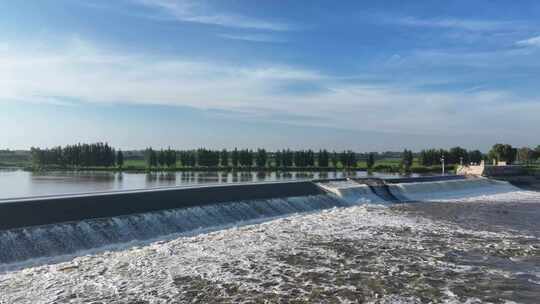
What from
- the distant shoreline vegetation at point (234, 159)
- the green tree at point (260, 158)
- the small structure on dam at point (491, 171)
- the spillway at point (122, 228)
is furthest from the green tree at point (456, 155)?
the spillway at point (122, 228)

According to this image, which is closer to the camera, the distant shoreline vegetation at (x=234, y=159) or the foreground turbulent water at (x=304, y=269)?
the foreground turbulent water at (x=304, y=269)

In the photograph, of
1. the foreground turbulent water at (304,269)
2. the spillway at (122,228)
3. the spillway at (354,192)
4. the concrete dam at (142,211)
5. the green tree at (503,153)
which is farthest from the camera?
the green tree at (503,153)

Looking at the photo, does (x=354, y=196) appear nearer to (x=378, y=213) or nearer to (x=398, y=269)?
(x=378, y=213)

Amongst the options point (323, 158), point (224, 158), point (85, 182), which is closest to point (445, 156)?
point (323, 158)

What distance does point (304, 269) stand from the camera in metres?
11.4

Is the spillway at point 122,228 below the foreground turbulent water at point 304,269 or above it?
above

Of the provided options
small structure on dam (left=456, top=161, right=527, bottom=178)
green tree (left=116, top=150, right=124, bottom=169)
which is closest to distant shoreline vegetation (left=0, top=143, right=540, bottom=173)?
green tree (left=116, top=150, right=124, bottom=169)

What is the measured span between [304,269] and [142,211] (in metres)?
7.79

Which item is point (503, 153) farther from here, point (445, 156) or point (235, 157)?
point (235, 157)

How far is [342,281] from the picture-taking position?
10344 millimetres

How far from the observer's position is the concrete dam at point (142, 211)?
12836 mm

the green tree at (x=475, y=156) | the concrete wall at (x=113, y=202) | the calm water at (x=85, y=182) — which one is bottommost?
the calm water at (x=85, y=182)

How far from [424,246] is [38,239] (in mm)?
11064

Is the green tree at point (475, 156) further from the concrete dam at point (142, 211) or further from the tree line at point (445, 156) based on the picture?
the concrete dam at point (142, 211)
